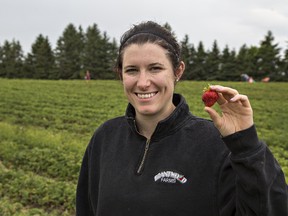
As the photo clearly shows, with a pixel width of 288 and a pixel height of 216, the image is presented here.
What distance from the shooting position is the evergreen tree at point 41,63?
5100cm

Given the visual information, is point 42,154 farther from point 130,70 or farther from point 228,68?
point 228,68

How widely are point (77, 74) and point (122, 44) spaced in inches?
1947

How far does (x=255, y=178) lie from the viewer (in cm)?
137

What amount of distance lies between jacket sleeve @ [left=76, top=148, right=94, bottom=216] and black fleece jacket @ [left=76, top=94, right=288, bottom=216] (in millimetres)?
118

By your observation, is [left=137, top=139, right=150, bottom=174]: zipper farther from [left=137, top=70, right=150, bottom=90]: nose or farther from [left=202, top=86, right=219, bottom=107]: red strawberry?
[left=202, top=86, right=219, bottom=107]: red strawberry

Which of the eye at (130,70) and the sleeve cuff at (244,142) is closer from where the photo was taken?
the sleeve cuff at (244,142)

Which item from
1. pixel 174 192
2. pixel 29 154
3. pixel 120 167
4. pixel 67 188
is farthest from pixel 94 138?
pixel 29 154

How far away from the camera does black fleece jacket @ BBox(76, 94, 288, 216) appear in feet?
4.56

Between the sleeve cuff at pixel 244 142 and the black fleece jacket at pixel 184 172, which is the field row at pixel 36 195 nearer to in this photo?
the black fleece jacket at pixel 184 172

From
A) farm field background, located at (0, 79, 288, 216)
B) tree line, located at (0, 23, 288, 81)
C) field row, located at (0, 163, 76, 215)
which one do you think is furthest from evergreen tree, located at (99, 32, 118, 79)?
field row, located at (0, 163, 76, 215)

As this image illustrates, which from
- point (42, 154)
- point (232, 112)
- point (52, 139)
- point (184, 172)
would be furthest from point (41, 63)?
point (232, 112)

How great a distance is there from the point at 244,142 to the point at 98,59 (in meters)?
49.8

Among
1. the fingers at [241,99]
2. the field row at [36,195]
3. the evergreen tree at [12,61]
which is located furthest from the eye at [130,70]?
the evergreen tree at [12,61]

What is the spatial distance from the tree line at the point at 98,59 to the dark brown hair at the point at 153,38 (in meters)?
40.0
